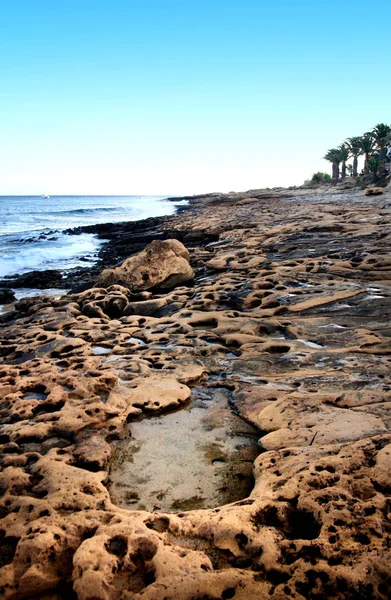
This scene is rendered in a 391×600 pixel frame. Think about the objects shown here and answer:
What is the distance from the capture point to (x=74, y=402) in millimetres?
4699

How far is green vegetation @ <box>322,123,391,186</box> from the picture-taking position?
39128mm

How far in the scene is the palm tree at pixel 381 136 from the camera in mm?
42906

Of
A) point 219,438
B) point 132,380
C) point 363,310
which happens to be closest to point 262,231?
point 363,310

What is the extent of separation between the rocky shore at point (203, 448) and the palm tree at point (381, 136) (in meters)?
40.5

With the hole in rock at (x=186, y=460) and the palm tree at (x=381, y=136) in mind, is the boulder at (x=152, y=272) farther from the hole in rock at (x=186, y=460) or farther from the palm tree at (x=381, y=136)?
the palm tree at (x=381, y=136)

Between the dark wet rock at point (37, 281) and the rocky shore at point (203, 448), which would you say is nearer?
the rocky shore at point (203, 448)

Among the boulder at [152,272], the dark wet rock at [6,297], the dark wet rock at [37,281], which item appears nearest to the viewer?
the boulder at [152,272]

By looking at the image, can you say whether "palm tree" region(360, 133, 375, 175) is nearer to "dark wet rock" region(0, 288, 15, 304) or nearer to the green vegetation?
the green vegetation

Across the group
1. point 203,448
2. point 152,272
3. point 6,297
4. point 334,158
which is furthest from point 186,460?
point 334,158

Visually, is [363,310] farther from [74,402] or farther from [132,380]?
[74,402]

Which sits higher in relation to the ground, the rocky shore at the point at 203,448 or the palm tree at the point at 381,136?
the palm tree at the point at 381,136

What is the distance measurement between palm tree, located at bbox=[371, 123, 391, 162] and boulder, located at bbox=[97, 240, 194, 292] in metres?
39.2

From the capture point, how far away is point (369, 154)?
4934 centimetres

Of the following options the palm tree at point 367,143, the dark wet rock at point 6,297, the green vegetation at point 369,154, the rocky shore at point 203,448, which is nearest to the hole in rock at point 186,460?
the rocky shore at point 203,448
